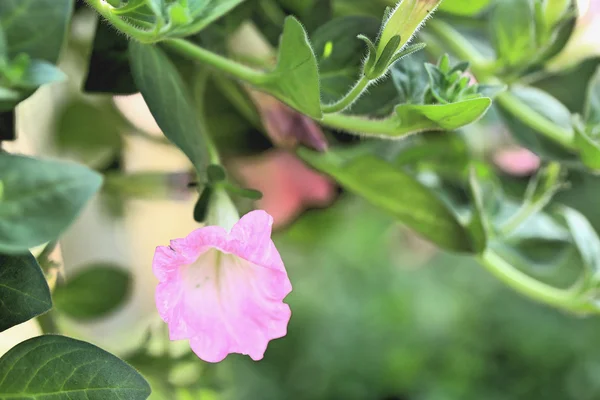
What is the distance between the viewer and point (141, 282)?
0.39 meters

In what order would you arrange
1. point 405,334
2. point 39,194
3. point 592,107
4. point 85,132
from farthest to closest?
point 405,334 → point 85,132 → point 592,107 → point 39,194

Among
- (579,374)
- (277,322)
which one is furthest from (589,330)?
(277,322)

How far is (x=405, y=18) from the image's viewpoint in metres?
0.15

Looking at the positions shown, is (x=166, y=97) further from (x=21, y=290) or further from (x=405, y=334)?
(x=405, y=334)

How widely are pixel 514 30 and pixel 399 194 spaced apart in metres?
0.08

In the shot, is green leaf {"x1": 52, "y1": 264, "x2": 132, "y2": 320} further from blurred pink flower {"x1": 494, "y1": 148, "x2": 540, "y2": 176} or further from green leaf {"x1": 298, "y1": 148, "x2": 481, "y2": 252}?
blurred pink flower {"x1": 494, "y1": 148, "x2": 540, "y2": 176}

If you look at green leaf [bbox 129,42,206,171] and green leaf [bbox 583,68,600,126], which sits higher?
green leaf [bbox 129,42,206,171]

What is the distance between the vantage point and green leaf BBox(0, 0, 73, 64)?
0.49ft

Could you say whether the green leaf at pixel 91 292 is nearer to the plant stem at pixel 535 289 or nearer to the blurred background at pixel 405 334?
the plant stem at pixel 535 289

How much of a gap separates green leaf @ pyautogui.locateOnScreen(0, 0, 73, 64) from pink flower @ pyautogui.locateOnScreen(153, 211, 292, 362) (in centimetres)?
6

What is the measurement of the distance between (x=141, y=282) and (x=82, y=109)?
0.37 feet

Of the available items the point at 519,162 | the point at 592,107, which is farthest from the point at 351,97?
the point at 519,162

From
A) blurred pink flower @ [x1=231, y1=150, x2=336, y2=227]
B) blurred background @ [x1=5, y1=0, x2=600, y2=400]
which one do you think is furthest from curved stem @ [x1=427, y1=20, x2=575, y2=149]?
blurred background @ [x1=5, y1=0, x2=600, y2=400]

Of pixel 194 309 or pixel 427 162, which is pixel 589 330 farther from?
pixel 194 309
